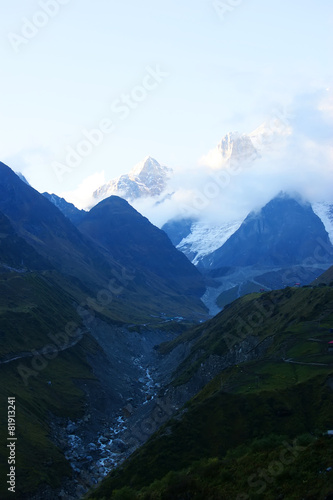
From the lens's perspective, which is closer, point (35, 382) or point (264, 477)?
point (264, 477)

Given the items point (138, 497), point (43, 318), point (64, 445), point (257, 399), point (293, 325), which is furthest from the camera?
point (43, 318)

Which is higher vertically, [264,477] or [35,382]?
[35,382]

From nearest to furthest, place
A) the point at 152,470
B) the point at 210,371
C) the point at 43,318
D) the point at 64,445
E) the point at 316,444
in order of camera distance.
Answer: the point at 316,444 → the point at 152,470 → the point at 64,445 → the point at 210,371 → the point at 43,318

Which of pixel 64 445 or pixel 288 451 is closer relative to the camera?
pixel 288 451

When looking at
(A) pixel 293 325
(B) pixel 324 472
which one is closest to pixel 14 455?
(B) pixel 324 472

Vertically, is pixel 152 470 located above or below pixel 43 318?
below

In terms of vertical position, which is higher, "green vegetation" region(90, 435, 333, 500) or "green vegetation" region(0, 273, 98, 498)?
"green vegetation" region(0, 273, 98, 498)

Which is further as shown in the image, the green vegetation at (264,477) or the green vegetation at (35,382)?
the green vegetation at (35,382)

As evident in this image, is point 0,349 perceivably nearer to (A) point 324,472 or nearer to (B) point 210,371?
(B) point 210,371

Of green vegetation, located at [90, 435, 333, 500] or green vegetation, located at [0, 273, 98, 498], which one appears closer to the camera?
green vegetation, located at [90, 435, 333, 500]

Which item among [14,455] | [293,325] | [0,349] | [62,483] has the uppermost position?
[0,349]

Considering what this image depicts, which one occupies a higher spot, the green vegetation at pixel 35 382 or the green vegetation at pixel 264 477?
the green vegetation at pixel 35 382
